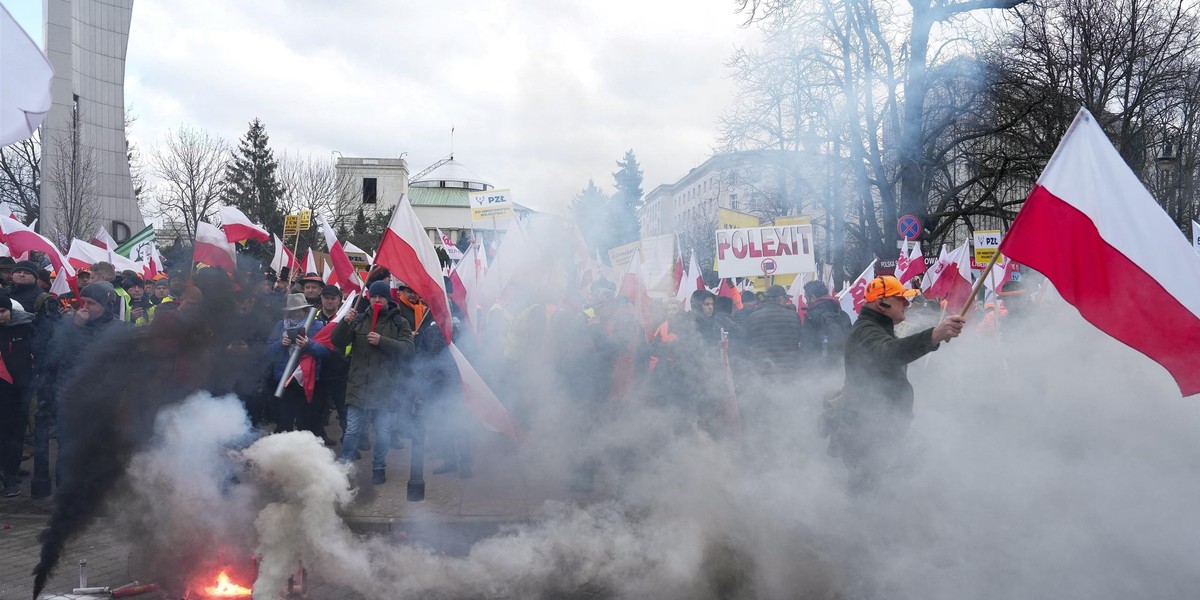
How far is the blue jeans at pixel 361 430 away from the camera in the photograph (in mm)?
6723

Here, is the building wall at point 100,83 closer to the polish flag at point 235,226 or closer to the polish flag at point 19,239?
the polish flag at point 19,239

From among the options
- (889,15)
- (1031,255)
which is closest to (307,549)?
(1031,255)

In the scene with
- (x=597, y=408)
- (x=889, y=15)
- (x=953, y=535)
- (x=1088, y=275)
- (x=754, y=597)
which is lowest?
(x=754, y=597)

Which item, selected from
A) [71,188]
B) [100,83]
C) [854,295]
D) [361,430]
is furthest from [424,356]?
[100,83]

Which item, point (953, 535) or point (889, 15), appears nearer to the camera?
point (953, 535)

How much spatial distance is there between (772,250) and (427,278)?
6.07 meters

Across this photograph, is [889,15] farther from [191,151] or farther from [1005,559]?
[191,151]

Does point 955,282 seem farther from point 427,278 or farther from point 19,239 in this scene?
point 19,239

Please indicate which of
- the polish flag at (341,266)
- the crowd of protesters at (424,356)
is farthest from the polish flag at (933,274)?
the polish flag at (341,266)

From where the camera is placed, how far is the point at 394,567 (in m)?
4.56

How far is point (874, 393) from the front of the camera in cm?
450

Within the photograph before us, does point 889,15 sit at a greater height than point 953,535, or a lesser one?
greater

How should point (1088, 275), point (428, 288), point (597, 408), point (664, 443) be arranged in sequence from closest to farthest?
point (1088, 275), point (428, 288), point (664, 443), point (597, 408)

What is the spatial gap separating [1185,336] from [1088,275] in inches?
19.2
